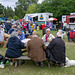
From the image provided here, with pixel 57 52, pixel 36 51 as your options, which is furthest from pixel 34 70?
pixel 57 52

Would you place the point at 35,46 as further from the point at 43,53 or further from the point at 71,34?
the point at 71,34

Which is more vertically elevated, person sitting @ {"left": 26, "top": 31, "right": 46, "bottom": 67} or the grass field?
person sitting @ {"left": 26, "top": 31, "right": 46, "bottom": 67}

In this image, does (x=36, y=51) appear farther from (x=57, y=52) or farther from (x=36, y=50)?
(x=57, y=52)

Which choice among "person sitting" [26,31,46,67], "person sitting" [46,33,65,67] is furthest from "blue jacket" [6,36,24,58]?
"person sitting" [46,33,65,67]

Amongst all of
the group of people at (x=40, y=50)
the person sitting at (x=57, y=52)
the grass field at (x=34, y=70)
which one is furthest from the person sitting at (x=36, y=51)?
the grass field at (x=34, y=70)

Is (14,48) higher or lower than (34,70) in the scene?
higher

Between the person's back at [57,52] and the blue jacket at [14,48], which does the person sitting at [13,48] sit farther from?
the person's back at [57,52]

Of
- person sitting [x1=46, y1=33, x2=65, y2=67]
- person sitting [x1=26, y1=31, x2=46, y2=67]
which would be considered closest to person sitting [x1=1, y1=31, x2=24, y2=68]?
person sitting [x1=26, y1=31, x2=46, y2=67]

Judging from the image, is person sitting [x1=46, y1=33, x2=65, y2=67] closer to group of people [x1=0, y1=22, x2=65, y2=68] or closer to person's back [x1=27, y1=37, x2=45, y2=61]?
group of people [x1=0, y1=22, x2=65, y2=68]

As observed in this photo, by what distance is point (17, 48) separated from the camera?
377 cm

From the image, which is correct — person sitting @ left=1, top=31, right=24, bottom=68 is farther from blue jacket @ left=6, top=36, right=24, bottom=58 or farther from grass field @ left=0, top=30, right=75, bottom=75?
grass field @ left=0, top=30, right=75, bottom=75

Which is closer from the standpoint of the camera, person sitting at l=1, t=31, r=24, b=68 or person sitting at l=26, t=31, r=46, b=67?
person sitting at l=26, t=31, r=46, b=67

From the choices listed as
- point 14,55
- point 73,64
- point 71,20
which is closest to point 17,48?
point 14,55

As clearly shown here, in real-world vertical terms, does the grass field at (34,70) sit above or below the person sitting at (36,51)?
below
